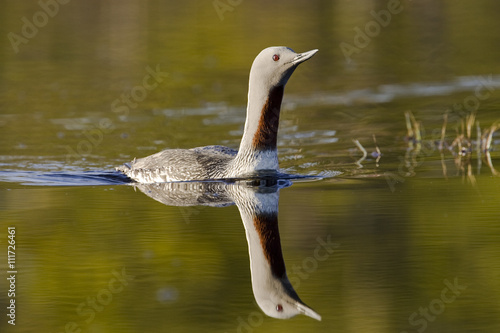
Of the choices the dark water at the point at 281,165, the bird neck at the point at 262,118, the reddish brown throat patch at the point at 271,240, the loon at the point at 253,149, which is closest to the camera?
the dark water at the point at 281,165

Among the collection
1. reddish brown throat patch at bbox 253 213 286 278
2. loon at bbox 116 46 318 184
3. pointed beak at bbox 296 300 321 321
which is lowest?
pointed beak at bbox 296 300 321 321

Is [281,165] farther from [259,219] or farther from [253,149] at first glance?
[259,219]

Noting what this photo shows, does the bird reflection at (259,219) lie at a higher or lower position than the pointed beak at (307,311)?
higher

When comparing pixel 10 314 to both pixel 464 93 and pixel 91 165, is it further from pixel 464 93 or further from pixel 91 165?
pixel 464 93

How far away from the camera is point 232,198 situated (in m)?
10.0

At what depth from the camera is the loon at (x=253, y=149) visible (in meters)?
10.2

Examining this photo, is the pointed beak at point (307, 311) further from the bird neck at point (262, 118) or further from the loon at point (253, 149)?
the bird neck at point (262, 118)

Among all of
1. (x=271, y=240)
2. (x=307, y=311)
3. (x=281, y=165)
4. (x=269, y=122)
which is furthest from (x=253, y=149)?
(x=307, y=311)

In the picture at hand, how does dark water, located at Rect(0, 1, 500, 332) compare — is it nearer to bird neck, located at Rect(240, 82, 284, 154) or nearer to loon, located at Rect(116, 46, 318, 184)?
loon, located at Rect(116, 46, 318, 184)

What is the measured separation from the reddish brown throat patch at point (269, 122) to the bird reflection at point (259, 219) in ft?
1.50

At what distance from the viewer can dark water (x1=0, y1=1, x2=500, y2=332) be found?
6.42m

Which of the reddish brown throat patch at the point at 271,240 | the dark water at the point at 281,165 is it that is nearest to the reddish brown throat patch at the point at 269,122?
the dark water at the point at 281,165

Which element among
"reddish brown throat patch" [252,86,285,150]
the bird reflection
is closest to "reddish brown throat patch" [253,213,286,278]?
the bird reflection

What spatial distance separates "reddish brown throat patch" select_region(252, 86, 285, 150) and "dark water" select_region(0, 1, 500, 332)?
0.63 meters
